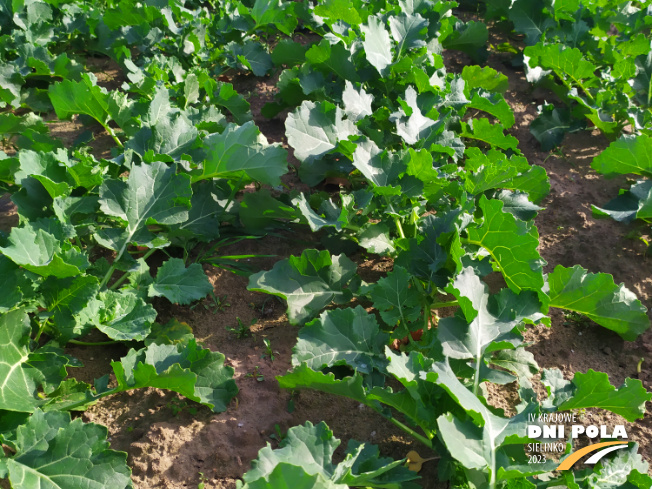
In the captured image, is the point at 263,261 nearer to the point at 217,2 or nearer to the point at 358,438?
the point at 358,438

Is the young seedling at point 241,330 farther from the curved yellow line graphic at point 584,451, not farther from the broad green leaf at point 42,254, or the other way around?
the curved yellow line graphic at point 584,451

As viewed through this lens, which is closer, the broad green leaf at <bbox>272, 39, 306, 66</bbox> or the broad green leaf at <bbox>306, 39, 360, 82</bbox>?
the broad green leaf at <bbox>306, 39, 360, 82</bbox>

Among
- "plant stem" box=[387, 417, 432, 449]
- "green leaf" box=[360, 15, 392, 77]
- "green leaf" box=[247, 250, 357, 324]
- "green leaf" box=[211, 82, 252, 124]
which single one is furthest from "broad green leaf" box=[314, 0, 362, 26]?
"plant stem" box=[387, 417, 432, 449]

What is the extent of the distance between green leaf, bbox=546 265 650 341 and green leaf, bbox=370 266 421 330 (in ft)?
2.09

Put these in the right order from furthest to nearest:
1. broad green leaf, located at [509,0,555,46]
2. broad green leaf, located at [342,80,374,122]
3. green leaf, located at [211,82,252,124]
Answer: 1. broad green leaf, located at [509,0,555,46]
2. green leaf, located at [211,82,252,124]
3. broad green leaf, located at [342,80,374,122]

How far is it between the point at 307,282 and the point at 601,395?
1.37m

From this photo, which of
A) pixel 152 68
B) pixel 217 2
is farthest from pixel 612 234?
pixel 217 2

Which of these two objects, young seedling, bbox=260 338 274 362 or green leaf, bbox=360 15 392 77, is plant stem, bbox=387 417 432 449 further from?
green leaf, bbox=360 15 392 77

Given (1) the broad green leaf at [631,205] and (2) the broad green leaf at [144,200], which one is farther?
(1) the broad green leaf at [631,205]

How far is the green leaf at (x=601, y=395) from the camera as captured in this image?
2391mm

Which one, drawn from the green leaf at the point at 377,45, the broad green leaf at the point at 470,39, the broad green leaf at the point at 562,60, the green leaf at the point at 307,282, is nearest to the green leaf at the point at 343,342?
the green leaf at the point at 307,282

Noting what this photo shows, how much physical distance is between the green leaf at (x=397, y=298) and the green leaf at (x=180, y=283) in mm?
821

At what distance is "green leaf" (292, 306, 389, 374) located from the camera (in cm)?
259

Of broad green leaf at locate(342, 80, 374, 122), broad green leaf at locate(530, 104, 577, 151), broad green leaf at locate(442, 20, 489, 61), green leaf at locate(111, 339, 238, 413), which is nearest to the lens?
green leaf at locate(111, 339, 238, 413)
